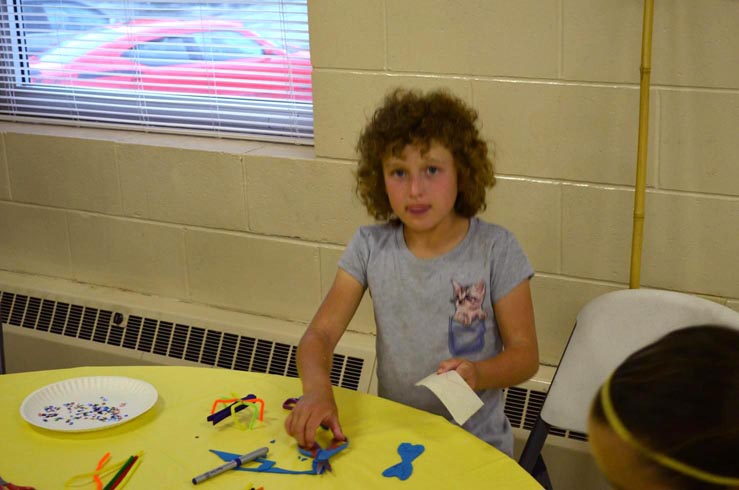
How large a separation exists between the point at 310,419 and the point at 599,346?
659mm

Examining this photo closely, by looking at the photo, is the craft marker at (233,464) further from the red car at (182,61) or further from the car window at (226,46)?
the car window at (226,46)

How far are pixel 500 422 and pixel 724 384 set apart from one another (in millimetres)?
1177

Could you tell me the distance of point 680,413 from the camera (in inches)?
31.7

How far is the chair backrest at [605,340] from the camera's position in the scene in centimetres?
193

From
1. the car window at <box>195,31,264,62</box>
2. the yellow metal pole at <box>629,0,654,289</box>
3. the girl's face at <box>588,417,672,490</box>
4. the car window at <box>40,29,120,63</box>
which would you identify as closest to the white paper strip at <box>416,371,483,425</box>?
the girl's face at <box>588,417,672,490</box>

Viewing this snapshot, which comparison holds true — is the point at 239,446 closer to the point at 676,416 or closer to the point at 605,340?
the point at 605,340

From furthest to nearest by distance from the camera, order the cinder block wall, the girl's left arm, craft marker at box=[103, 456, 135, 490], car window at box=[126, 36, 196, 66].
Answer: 1. car window at box=[126, 36, 196, 66]
2. the cinder block wall
3. the girl's left arm
4. craft marker at box=[103, 456, 135, 490]

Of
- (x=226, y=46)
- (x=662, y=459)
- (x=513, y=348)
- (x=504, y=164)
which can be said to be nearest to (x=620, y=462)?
(x=662, y=459)

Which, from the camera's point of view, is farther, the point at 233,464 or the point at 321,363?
the point at 321,363

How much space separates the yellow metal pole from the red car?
1100mm

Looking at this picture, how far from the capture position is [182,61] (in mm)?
3174

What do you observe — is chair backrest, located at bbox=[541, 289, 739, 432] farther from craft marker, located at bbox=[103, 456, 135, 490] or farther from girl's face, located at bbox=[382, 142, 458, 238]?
craft marker, located at bbox=[103, 456, 135, 490]

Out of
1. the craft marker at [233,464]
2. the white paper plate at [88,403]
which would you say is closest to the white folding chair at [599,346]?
the craft marker at [233,464]

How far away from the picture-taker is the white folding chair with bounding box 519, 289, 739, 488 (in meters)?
1.93
